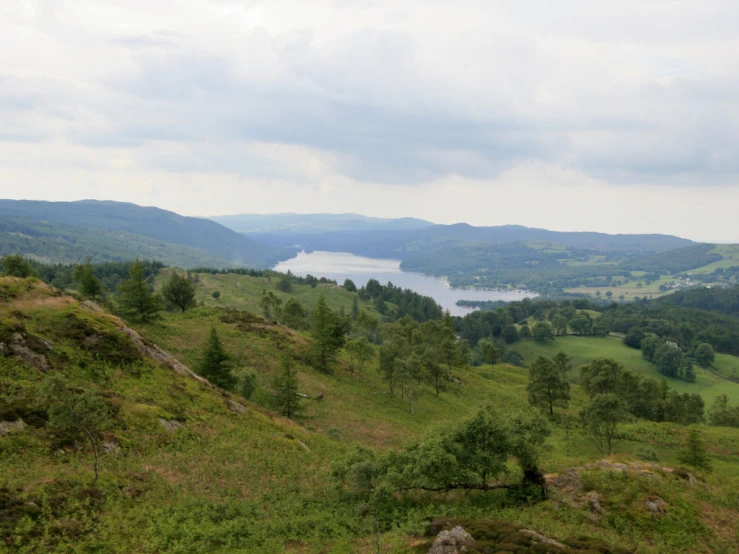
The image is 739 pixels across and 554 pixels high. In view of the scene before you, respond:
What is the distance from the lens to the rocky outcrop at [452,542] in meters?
16.2

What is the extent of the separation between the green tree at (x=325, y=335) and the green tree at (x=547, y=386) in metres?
29.0

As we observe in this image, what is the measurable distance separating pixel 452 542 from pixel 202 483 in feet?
51.4

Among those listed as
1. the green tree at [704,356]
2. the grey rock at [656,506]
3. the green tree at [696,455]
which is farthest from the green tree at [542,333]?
the grey rock at [656,506]

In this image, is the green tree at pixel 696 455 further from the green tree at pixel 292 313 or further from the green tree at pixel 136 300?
the green tree at pixel 292 313

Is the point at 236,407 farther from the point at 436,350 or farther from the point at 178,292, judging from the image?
the point at 178,292

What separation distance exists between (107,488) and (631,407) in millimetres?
67291

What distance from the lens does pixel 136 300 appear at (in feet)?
187

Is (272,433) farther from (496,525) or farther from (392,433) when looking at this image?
(496,525)

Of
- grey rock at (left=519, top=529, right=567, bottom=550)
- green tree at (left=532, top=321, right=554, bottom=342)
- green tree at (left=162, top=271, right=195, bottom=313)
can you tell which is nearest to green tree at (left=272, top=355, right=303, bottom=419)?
grey rock at (left=519, top=529, right=567, bottom=550)

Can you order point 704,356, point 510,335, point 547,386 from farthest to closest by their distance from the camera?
point 510,335 → point 704,356 → point 547,386

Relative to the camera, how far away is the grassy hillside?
18.1 metres

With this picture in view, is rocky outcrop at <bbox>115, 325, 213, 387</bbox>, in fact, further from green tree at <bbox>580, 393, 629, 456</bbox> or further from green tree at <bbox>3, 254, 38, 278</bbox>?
green tree at <bbox>580, 393, 629, 456</bbox>

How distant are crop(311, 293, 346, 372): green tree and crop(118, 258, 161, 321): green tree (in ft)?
76.2

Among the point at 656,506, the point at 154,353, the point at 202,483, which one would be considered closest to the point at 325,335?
the point at 154,353
